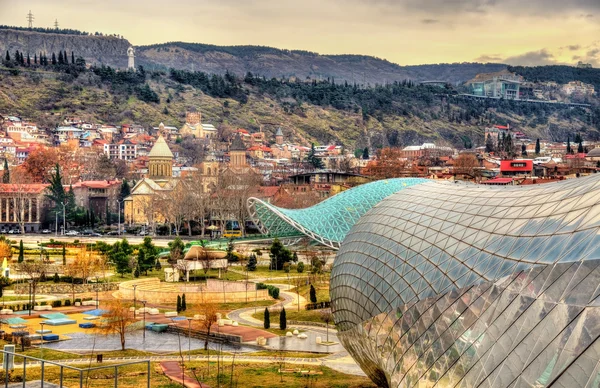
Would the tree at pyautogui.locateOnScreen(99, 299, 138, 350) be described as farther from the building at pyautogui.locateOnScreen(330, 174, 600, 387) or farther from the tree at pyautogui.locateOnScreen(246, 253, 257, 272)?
the tree at pyautogui.locateOnScreen(246, 253, 257, 272)

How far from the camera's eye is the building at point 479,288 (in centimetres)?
1636

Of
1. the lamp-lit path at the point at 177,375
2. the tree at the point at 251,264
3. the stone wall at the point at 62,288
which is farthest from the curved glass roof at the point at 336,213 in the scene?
the lamp-lit path at the point at 177,375

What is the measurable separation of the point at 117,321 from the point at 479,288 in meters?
25.8

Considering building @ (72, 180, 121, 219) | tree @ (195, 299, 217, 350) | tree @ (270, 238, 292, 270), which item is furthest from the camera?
building @ (72, 180, 121, 219)

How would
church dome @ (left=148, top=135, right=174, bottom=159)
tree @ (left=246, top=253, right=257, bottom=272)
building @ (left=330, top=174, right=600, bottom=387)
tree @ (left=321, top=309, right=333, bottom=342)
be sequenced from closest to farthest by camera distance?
building @ (left=330, top=174, right=600, bottom=387), tree @ (left=321, top=309, right=333, bottom=342), tree @ (left=246, top=253, right=257, bottom=272), church dome @ (left=148, top=135, right=174, bottom=159)

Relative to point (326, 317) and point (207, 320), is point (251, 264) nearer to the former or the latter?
point (326, 317)

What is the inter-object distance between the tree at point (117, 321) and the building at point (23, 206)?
245ft

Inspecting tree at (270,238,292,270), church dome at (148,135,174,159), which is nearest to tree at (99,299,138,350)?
tree at (270,238,292,270)

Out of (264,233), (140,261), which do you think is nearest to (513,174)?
(264,233)

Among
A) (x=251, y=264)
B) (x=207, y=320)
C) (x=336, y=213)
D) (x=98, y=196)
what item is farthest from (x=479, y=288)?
(x=98, y=196)

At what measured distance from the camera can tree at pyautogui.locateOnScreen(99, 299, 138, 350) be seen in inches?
1654

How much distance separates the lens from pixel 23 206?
115875mm

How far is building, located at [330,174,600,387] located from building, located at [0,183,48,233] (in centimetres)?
9187

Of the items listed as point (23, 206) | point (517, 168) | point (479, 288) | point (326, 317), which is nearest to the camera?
point (479, 288)
